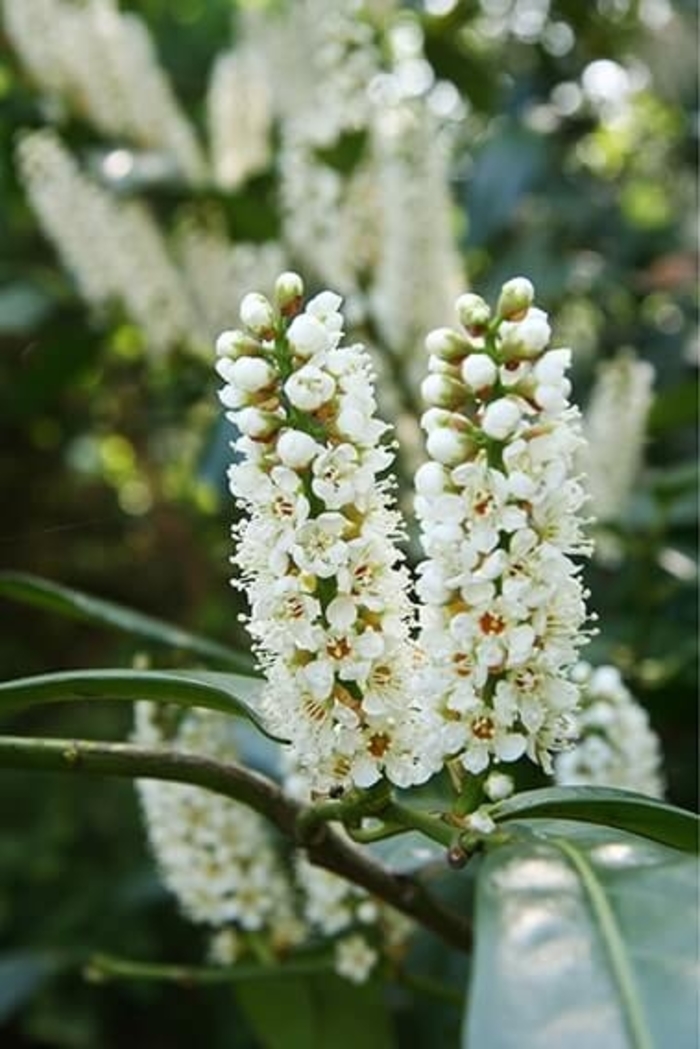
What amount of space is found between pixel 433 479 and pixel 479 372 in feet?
0.17

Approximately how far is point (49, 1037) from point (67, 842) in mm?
372

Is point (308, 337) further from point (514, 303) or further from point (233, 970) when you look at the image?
point (233, 970)

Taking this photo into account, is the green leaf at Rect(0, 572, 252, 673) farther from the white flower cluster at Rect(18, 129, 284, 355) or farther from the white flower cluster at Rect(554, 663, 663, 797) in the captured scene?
the white flower cluster at Rect(18, 129, 284, 355)

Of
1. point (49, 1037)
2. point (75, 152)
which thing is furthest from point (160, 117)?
point (49, 1037)

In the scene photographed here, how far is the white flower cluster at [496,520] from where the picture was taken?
74cm

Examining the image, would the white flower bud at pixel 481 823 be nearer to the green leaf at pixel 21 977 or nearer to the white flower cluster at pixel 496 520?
the white flower cluster at pixel 496 520

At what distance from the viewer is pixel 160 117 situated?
2461mm

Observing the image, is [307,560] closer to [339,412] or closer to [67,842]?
[339,412]

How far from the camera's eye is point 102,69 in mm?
2416

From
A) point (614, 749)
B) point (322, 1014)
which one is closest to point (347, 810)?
point (614, 749)

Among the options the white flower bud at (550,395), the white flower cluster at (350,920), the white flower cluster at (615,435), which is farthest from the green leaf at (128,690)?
the white flower cluster at (615,435)

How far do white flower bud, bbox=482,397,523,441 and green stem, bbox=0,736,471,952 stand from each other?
22 centimetres

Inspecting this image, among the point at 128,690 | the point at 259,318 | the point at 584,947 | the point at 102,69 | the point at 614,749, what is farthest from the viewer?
the point at 102,69

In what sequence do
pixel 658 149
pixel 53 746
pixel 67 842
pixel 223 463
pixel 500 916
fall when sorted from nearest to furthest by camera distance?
pixel 500 916 < pixel 53 746 < pixel 223 463 < pixel 67 842 < pixel 658 149
